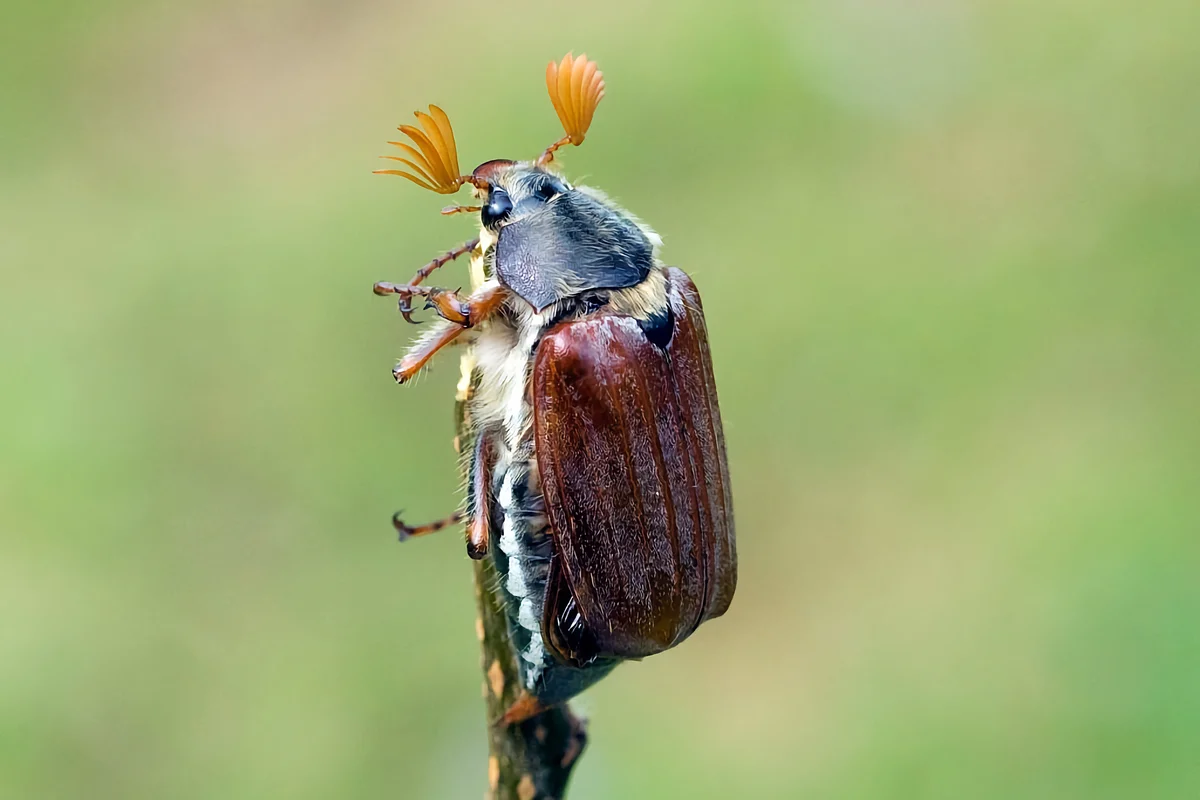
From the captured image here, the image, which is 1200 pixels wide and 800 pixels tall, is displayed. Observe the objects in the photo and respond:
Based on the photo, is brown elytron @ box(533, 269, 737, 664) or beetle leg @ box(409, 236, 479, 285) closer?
brown elytron @ box(533, 269, 737, 664)

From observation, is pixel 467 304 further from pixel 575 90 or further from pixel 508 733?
pixel 508 733

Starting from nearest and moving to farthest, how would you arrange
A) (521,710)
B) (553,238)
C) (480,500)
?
(521,710)
(480,500)
(553,238)

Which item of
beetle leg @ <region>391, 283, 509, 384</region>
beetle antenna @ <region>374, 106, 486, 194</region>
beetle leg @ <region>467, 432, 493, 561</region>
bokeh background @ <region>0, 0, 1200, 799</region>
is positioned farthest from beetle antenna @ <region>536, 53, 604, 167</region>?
bokeh background @ <region>0, 0, 1200, 799</region>

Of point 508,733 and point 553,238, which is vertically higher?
point 553,238

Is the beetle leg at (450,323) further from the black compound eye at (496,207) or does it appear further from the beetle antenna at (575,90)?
the beetle antenna at (575,90)

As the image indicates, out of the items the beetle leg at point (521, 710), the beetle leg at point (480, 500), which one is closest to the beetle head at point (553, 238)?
the beetle leg at point (480, 500)

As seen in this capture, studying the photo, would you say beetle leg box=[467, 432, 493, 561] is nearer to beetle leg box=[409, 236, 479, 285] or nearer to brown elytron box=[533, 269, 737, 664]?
brown elytron box=[533, 269, 737, 664]

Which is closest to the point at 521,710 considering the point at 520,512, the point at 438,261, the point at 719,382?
the point at 520,512

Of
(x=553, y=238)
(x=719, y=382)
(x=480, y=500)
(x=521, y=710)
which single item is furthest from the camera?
(x=719, y=382)
